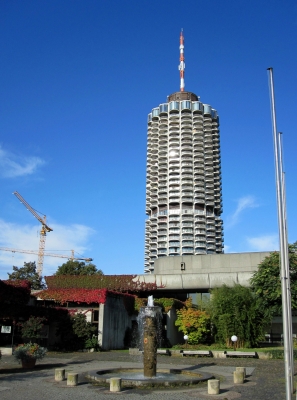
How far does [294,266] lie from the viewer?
31.8 metres

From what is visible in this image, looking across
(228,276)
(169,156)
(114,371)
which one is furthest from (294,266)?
(169,156)

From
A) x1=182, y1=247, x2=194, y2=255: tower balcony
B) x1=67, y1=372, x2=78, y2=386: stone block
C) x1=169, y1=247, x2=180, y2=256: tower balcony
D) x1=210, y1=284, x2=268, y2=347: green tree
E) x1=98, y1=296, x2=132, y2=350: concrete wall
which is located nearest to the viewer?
x1=67, y1=372, x2=78, y2=386: stone block

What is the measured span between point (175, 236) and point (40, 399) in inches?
4758

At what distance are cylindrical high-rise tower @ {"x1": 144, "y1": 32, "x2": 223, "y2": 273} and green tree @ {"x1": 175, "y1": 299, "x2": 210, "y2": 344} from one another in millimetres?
93870

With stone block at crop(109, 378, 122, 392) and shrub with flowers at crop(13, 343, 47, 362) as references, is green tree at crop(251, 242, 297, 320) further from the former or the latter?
stone block at crop(109, 378, 122, 392)

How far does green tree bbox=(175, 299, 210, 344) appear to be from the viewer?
33281 millimetres

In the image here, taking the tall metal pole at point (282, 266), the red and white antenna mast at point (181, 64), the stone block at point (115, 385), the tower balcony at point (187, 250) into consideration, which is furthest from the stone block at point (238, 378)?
the red and white antenna mast at point (181, 64)

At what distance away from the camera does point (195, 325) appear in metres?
33.4

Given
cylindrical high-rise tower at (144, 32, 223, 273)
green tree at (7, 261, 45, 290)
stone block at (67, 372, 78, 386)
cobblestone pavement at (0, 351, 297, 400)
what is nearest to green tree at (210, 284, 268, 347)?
cobblestone pavement at (0, 351, 297, 400)

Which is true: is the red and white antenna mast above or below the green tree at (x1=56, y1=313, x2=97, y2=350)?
above

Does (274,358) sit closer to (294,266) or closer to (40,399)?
(294,266)

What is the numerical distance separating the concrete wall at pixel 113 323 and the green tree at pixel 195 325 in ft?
14.6

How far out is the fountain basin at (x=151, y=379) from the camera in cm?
1413

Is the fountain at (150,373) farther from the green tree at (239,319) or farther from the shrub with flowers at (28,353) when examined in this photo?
the green tree at (239,319)
